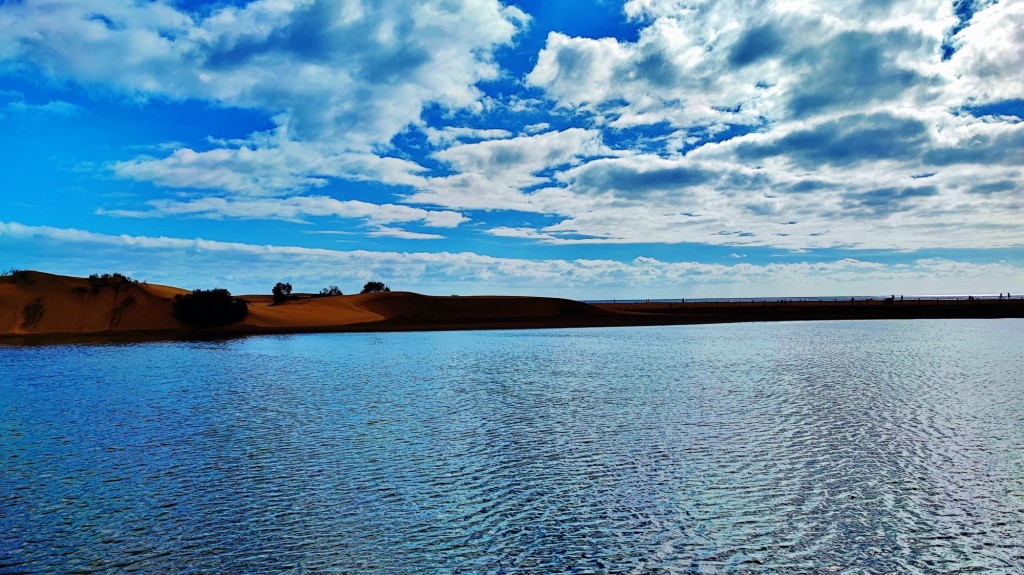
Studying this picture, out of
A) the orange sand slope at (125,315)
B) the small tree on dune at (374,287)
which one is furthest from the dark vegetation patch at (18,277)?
the small tree on dune at (374,287)

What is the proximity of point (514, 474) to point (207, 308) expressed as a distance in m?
55.8

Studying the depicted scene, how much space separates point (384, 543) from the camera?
29.2 feet

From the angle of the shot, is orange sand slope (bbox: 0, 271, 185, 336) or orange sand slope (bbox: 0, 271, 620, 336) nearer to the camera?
orange sand slope (bbox: 0, 271, 185, 336)

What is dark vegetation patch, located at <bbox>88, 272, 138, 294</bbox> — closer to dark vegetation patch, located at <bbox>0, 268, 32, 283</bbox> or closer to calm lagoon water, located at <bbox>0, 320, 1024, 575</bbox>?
dark vegetation patch, located at <bbox>0, 268, 32, 283</bbox>

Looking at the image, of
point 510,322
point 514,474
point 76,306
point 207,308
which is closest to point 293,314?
point 207,308

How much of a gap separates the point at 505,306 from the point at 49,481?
81646 mm

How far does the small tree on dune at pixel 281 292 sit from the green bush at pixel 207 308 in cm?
2476

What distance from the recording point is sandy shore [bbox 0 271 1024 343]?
57625 mm

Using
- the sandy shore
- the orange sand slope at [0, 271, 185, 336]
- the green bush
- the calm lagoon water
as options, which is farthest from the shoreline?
the calm lagoon water

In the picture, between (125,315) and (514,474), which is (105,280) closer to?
(125,315)

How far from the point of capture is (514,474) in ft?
40.1

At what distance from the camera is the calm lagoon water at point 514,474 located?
8.61 meters

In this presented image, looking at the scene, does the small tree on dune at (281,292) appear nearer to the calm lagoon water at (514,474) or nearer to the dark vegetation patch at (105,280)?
the dark vegetation patch at (105,280)

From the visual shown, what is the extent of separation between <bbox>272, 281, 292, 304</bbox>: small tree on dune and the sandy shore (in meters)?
7.39
